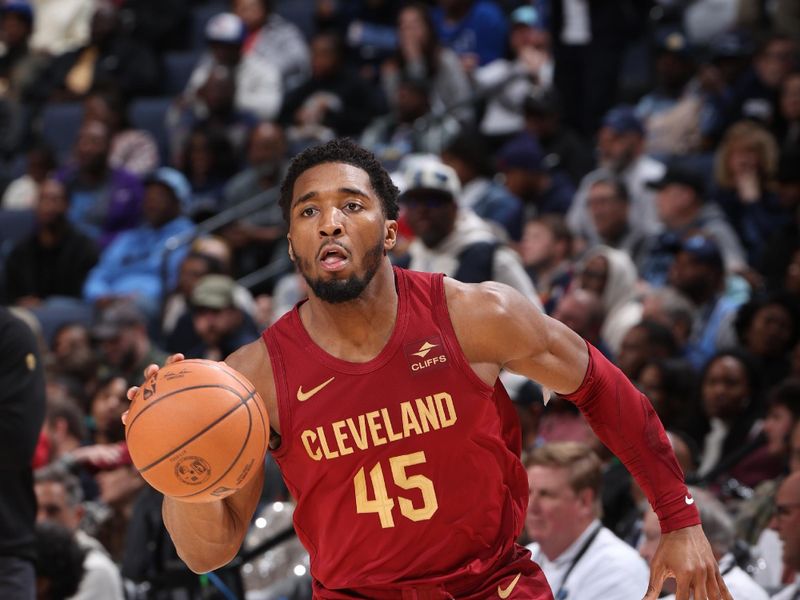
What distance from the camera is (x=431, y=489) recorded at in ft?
13.1

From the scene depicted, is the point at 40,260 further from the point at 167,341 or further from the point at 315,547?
the point at 315,547

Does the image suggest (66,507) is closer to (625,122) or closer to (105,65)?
(625,122)

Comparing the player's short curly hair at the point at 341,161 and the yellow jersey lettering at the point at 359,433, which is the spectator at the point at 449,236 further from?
the yellow jersey lettering at the point at 359,433

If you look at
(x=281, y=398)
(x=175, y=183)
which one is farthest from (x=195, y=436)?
(x=175, y=183)

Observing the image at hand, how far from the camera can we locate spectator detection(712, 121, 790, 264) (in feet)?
33.2

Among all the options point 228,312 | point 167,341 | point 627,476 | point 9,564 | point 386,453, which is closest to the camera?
point 386,453

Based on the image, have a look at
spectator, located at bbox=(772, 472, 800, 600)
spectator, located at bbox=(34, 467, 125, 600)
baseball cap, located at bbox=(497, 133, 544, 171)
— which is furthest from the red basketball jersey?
baseball cap, located at bbox=(497, 133, 544, 171)

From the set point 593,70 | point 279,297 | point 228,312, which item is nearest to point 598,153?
point 593,70

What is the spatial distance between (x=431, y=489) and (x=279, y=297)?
262 inches

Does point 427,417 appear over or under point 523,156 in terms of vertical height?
over

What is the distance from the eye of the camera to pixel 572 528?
19.2 feet

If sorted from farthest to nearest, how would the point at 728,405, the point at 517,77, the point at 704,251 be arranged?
the point at 517,77, the point at 704,251, the point at 728,405

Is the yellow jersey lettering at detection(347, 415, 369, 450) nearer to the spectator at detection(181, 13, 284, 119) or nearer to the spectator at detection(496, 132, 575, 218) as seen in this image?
the spectator at detection(496, 132, 575, 218)

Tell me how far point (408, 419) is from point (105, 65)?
35.6 feet
